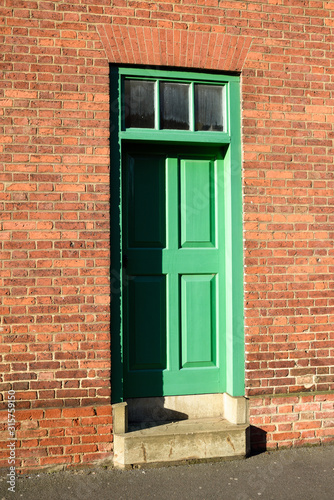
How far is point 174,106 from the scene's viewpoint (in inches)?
177

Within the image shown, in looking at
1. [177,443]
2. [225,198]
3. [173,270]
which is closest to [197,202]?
[225,198]

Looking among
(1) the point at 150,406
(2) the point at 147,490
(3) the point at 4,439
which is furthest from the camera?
(1) the point at 150,406

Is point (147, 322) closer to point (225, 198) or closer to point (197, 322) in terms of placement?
point (197, 322)

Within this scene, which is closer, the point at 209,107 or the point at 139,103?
the point at 139,103

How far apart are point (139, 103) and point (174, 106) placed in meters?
0.32

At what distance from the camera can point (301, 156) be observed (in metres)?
4.57

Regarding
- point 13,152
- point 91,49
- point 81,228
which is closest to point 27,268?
point 81,228

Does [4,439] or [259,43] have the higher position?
[259,43]

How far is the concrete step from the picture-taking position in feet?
13.1

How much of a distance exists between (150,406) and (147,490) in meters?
0.86

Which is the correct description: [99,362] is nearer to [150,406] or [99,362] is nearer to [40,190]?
[150,406]

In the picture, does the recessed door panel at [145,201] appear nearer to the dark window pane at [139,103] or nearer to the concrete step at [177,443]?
the dark window pane at [139,103]

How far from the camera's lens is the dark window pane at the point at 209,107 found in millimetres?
4527

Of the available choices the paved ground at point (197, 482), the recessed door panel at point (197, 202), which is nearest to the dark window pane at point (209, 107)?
the recessed door panel at point (197, 202)
